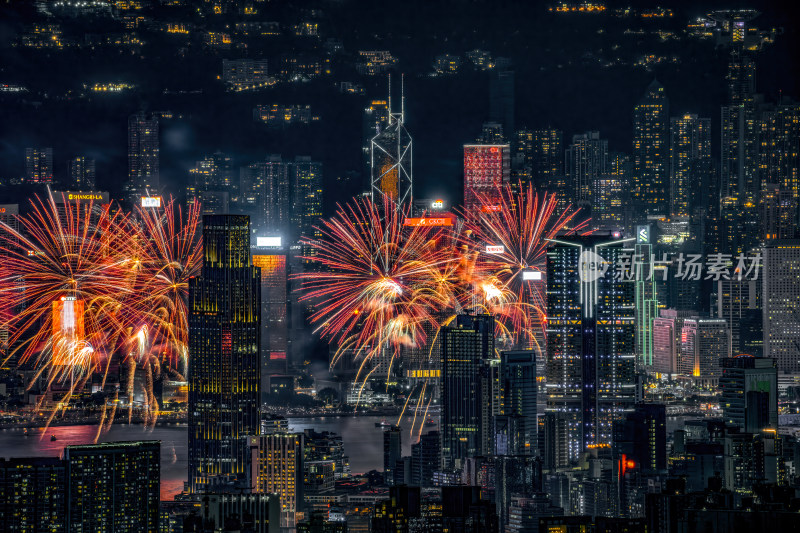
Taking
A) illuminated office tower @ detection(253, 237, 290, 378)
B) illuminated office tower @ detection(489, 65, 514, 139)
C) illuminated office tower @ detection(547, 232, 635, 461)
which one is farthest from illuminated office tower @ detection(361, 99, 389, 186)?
illuminated office tower @ detection(547, 232, 635, 461)

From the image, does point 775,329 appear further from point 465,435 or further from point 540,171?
point 465,435

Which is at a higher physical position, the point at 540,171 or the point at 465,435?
the point at 540,171

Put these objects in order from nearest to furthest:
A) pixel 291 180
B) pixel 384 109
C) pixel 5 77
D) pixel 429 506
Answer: pixel 429 506, pixel 5 77, pixel 384 109, pixel 291 180

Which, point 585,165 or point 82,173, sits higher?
point 585,165

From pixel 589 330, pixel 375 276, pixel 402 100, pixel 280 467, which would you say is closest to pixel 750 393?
pixel 589 330

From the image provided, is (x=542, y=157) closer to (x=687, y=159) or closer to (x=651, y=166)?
(x=651, y=166)

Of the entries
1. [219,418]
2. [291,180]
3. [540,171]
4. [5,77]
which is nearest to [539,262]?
[540,171]
